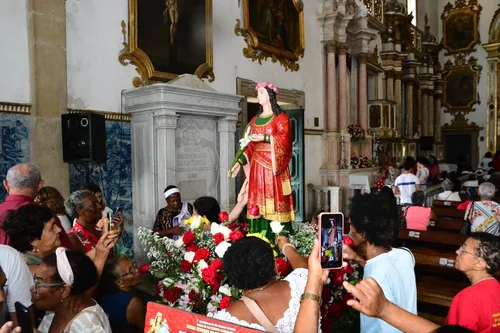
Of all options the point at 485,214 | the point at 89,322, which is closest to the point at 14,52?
the point at 89,322

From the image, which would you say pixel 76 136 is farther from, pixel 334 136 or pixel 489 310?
pixel 334 136

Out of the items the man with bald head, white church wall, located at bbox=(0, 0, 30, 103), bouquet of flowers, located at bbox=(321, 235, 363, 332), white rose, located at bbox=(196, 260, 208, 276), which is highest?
white church wall, located at bbox=(0, 0, 30, 103)

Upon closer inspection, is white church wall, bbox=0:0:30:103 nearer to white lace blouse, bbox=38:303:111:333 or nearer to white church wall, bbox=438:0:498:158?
white lace blouse, bbox=38:303:111:333

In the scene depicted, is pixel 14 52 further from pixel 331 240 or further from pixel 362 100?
pixel 362 100

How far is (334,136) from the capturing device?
37.4ft

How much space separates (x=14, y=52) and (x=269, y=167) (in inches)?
Result: 145

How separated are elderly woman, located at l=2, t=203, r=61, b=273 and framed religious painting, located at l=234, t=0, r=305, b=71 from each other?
22.8 feet

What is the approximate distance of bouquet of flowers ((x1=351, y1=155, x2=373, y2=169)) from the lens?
11820 millimetres

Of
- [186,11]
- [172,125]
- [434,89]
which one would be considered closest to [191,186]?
[172,125]

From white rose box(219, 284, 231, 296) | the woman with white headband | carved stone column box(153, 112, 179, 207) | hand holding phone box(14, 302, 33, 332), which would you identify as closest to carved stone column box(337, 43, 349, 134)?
carved stone column box(153, 112, 179, 207)

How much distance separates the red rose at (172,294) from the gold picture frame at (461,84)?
20564 millimetres

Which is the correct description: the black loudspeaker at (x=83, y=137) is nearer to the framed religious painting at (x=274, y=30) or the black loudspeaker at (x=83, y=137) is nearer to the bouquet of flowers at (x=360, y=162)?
the framed religious painting at (x=274, y=30)

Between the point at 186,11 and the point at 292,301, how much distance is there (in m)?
6.60

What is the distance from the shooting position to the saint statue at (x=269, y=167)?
3.74 metres
